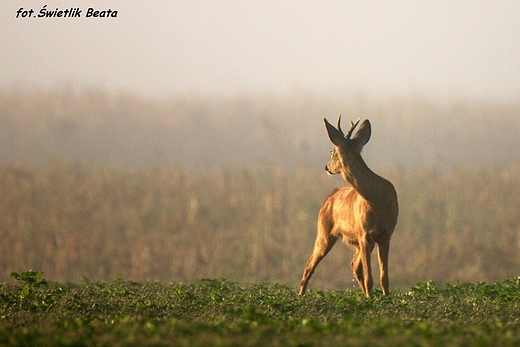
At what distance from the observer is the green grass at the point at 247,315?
8.11 meters

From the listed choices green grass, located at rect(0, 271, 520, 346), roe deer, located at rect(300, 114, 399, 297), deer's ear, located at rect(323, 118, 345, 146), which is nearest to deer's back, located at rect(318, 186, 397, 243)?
roe deer, located at rect(300, 114, 399, 297)

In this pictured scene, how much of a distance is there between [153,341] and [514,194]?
18095 mm

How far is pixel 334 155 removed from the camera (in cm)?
1236

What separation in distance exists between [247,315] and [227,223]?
13.2 metres

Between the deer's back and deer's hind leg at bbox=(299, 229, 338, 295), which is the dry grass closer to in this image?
deer's hind leg at bbox=(299, 229, 338, 295)

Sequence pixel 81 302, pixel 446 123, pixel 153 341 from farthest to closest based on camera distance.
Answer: pixel 446 123 → pixel 81 302 → pixel 153 341

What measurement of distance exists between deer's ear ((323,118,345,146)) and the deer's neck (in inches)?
9.3

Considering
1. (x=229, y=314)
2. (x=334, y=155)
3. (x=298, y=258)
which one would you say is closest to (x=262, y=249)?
(x=298, y=258)

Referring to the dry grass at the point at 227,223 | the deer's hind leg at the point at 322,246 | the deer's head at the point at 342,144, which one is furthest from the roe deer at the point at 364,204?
the dry grass at the point at 227,223

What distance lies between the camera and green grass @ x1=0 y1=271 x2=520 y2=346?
8109 millimetres

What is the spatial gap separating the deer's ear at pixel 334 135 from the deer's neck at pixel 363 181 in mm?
237

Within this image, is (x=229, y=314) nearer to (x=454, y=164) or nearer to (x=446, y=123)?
(x=454, y=164)

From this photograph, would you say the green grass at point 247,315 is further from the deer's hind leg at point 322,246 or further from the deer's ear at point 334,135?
the deer's ear at point 334,135

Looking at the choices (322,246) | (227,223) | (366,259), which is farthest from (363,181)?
(227,223)
